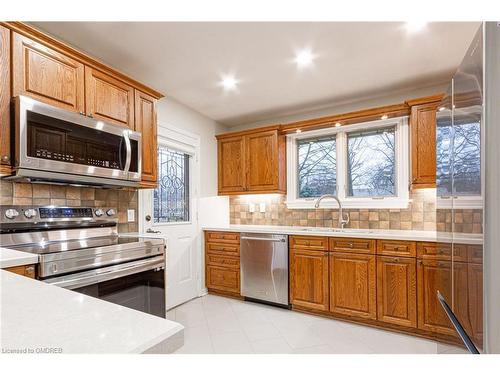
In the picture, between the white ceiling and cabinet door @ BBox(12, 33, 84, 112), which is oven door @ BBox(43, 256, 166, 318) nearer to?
cabinet door @ BBox(12, 33, 84, 112)

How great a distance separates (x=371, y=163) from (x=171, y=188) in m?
2.42

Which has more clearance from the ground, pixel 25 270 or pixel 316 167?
pixel 316 167

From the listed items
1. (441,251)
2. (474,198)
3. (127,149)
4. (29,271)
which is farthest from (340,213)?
(29,271)

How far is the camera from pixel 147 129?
8.35ft

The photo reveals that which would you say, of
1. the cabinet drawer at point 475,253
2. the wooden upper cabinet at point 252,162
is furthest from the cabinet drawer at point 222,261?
the cabinet drawer at point 475,253

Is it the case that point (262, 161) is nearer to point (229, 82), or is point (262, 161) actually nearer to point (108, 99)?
point (229, 82)

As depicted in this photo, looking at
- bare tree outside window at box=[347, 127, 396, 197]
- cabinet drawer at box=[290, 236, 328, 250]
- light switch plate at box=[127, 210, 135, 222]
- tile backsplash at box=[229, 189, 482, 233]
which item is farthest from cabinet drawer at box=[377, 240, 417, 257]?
light switch plate at box=[127, 210, 135, 222]

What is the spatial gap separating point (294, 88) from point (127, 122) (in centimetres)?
177

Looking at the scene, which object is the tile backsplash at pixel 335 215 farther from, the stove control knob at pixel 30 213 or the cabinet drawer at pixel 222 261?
the stove control knob at pixel 30 213

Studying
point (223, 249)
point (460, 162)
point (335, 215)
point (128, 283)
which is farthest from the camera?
point (223, 249)

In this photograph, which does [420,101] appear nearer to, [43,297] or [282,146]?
[282,146]

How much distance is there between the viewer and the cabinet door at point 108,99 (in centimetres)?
206

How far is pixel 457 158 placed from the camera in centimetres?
126
